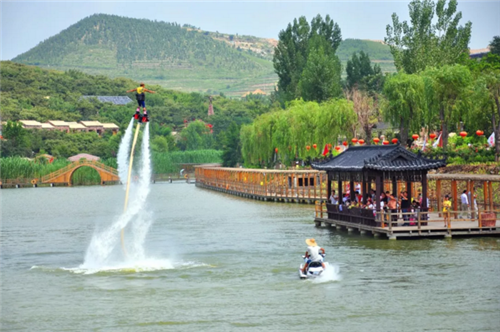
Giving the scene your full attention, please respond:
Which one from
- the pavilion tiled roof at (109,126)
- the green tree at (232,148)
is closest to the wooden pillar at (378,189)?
the green tree at (232,148)

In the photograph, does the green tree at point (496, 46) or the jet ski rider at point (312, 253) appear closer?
the jet ski rider at point (312, 253)

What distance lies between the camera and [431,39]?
308 feet

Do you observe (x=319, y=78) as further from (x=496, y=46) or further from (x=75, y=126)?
(x=75, y=126)

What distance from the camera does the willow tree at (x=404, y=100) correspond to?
7200cm

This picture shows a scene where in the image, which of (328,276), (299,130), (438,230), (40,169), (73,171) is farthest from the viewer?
(73,171)

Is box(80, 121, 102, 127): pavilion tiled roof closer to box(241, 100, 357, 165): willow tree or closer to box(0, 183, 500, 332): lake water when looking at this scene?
box(241, 100, 357, 165): willow tree

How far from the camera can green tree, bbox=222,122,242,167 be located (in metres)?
134

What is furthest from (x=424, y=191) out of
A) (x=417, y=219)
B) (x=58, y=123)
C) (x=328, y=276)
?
(x=58, y=123)

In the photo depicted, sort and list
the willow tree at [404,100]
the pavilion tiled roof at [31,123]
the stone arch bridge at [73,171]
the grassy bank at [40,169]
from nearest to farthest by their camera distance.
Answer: the willow tree at [404,100] → the grassy bank at [40,169] → the stone arch bridge at [73,171] → the pavilion tiled roof at [31,123]

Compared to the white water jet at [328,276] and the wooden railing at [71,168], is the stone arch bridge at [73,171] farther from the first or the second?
the white water jet at [328,276]

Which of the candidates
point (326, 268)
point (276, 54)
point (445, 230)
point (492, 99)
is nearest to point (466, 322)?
point (326, 268)

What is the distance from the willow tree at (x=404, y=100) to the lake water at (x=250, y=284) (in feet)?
69.0

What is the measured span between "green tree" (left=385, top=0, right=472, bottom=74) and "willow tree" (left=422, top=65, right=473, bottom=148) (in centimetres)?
1971

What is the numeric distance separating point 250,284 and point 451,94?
42487 mm
